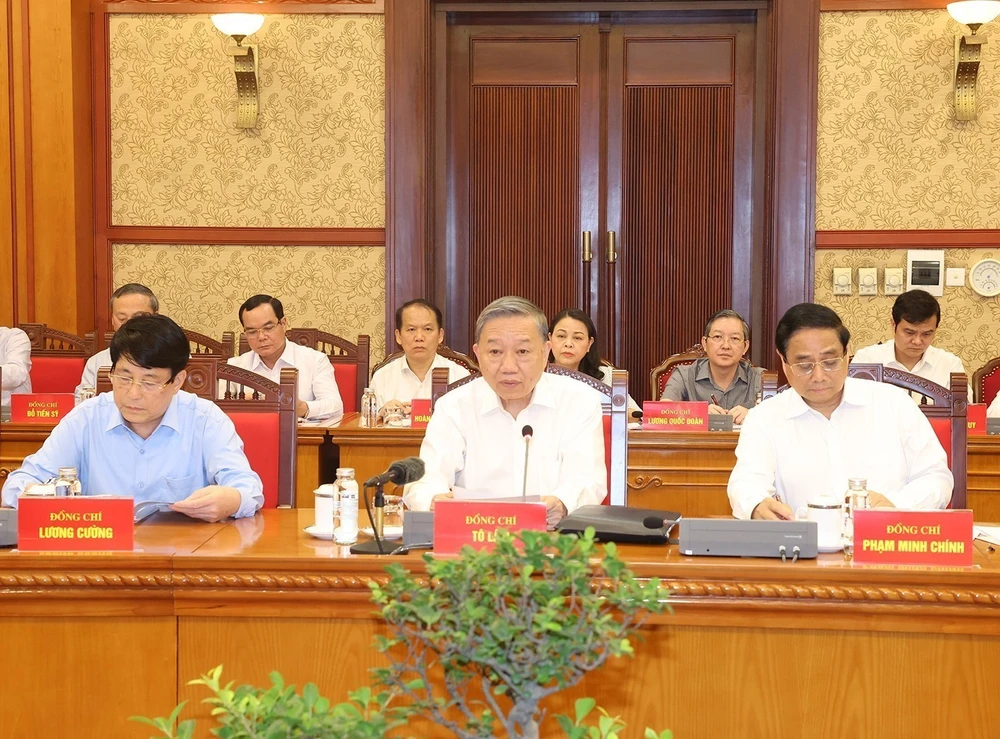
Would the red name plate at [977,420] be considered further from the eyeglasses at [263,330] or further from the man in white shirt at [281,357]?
the eyeglasses at [263,330]

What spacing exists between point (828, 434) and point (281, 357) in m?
2.90

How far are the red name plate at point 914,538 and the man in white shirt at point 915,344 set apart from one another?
8.67 ft

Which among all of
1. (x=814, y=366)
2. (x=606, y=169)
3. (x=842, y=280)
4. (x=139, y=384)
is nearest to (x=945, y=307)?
(x=842, y=280)

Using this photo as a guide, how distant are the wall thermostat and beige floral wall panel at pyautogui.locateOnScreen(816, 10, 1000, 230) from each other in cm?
15

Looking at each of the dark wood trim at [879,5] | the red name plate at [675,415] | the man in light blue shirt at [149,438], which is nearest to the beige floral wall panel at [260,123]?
the dark wood trim at [879,5]

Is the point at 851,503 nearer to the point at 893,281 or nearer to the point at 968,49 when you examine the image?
the point at 893,281

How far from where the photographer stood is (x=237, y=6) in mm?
5742

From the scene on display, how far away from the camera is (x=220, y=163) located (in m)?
5.84

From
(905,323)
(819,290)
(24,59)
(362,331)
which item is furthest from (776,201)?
(24,59)

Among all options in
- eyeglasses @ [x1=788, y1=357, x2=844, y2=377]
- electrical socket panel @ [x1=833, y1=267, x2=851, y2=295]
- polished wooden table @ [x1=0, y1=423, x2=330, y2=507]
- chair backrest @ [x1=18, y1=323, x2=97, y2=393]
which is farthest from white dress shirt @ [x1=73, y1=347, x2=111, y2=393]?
electrical socket panel @ [x1=833, y1=267, x2=851, y2=295]

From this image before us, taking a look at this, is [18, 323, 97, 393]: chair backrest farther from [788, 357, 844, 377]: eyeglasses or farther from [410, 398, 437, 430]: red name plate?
[788, 357, 844, 377]: eyeglasses

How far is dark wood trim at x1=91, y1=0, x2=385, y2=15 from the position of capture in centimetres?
571

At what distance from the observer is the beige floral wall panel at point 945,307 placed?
5.61m

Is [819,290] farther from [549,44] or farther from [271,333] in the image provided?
[271,333]
